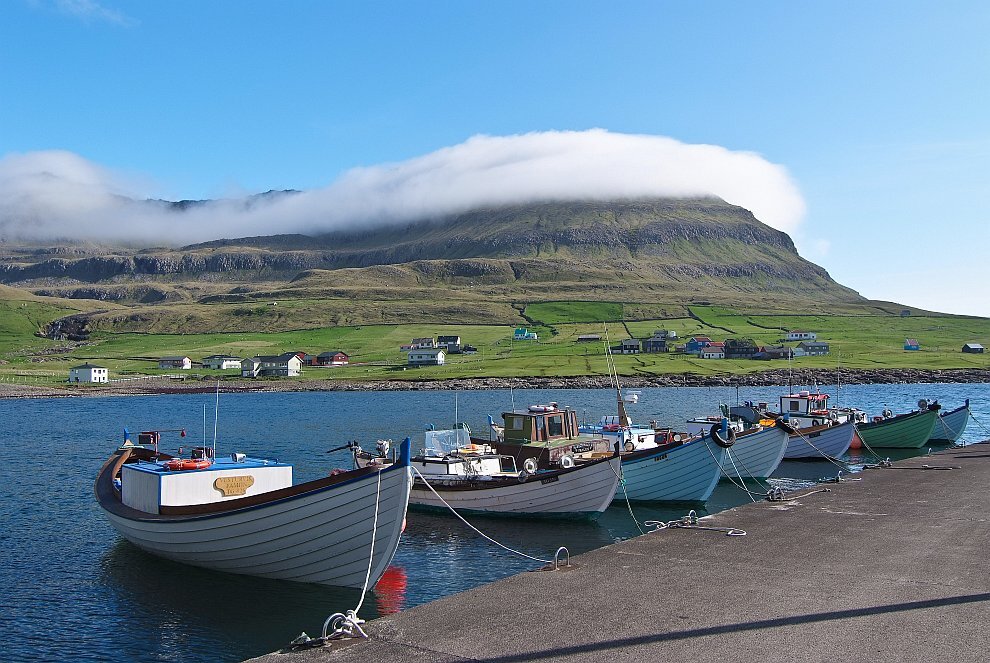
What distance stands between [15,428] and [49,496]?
44477 mm

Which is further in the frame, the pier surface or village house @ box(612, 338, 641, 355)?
village house @ box(612, 338, 641, 355)

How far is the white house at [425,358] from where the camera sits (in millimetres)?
166375

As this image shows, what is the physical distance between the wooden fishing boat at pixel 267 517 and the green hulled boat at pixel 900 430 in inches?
1664

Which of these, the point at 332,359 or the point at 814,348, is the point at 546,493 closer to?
the point at 814,348

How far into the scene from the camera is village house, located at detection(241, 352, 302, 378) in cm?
16412

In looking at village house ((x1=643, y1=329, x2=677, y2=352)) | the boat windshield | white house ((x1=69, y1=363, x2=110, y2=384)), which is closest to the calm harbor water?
the boat windshield

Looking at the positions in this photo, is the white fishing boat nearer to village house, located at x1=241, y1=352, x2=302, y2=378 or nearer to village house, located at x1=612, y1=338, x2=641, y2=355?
village house, located at x1=241, y1=352, x2=302, y2=378

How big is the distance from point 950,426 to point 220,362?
15357cm

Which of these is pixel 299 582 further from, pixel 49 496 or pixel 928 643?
pixel 49 496

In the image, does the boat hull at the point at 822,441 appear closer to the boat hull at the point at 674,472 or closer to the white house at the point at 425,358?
the boat hull at the point at 674,472

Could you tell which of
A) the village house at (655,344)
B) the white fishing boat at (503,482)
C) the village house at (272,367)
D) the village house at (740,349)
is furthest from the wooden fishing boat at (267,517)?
the village house at (655,344)

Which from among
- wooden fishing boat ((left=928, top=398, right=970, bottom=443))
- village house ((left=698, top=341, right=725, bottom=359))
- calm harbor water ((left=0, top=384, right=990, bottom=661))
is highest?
village house ((left=698, top=341, right=725, bottom=359))

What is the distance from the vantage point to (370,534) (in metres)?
19.7

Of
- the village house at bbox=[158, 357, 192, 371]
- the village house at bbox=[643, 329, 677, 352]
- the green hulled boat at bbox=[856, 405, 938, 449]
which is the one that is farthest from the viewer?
the village house at bbox=[643, 329, 677, 352]
